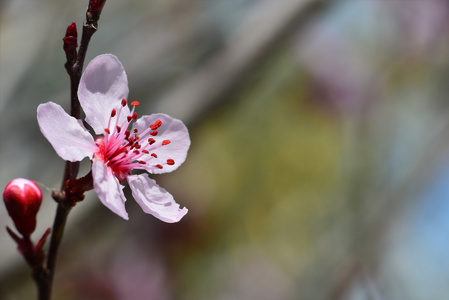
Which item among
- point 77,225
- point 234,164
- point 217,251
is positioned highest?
point 77,225

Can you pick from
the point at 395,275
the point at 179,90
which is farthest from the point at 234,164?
the point at 179,90

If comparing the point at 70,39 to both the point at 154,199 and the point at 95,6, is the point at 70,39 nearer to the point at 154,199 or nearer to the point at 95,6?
the point at 95,6

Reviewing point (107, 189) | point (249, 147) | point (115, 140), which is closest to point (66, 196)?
point (107, 189)

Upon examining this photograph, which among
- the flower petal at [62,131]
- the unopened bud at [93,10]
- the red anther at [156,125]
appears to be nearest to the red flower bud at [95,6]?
the unopened bud at [93,10]

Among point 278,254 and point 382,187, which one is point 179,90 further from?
point 278,254

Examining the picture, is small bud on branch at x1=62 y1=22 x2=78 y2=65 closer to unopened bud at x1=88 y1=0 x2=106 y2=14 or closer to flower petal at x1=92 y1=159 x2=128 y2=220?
unopened bud at x1=88 y1=0 x2=106 y2=14
